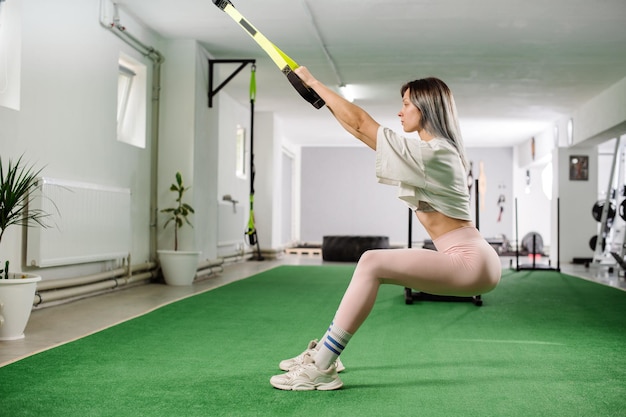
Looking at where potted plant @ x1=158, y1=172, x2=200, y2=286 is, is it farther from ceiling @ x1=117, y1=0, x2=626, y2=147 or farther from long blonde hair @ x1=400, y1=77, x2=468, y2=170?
long blonde hair @ x1=400, y1=77, x2=468, y2=170

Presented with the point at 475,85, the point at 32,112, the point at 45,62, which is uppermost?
the point at 475,85

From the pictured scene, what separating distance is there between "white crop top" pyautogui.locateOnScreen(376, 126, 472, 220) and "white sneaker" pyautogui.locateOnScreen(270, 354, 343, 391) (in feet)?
2.39

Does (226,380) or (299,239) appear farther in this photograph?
(299,239)

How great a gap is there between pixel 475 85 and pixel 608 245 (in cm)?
330

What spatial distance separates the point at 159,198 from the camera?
7086 mm

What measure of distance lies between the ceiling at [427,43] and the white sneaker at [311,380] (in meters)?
4.26

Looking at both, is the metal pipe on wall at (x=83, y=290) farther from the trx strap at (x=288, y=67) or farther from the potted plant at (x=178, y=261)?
the trx strap at (x=288, y=67)

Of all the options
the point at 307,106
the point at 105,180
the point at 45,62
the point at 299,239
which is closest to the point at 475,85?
the point at 307,106

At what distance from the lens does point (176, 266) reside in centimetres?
661

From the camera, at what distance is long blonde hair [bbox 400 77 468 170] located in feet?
7.16

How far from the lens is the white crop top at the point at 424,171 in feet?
6.77

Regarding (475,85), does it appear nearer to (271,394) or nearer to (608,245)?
(608,245)

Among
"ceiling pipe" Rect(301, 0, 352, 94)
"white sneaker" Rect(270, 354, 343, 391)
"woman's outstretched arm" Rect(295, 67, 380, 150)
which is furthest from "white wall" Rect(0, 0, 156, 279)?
"woman's outstretched arm" Rect(295, 67, 380, 150)

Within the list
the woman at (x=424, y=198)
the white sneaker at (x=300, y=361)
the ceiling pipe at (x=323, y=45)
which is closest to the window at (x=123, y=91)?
the ceiling pipe at (x=323, y=45)
